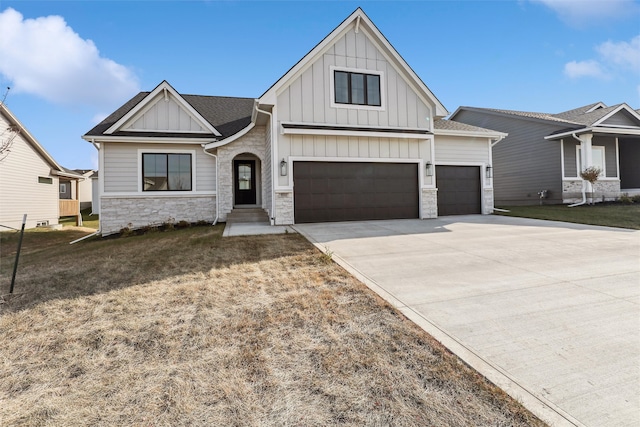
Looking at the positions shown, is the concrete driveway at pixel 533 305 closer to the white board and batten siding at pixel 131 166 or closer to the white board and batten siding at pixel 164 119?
the white board and batten siding at pixel 131 166

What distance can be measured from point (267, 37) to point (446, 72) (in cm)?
866

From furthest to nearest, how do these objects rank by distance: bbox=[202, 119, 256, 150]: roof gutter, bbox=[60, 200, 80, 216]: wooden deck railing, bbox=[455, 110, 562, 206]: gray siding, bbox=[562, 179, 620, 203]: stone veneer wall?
bbox=[60, 200, 80, 216]: wooden deck railing, bbox=[455, 110, 562, 206]: gray siding, bbox=[562, 179, 620, 203]: stone veneer wall, bbox=[202, 119, 256, 150]: roof gutter

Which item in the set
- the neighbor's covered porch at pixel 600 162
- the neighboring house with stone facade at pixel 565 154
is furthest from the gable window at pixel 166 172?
the neighbor's covered porch at pixel 600 162

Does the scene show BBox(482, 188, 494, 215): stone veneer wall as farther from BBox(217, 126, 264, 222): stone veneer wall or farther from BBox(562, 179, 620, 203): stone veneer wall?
BBox(217, 126, 264, 222): stone veneer wall

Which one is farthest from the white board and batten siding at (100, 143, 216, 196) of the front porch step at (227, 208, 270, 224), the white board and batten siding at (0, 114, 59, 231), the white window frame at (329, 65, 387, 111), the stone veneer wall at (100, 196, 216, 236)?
the white board and batten siding at (0, 114, 59, 231)

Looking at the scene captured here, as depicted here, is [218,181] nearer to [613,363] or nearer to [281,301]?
[281,301]

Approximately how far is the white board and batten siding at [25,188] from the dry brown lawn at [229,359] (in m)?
15.2

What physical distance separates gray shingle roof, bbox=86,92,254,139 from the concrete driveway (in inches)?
348

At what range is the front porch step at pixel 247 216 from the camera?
1276 cm

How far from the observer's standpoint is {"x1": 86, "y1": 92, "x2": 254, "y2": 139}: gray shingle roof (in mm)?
13012

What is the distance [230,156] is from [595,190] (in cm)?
1960

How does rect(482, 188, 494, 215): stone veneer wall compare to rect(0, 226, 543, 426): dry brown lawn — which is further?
rect(482, 188, 494, 215): stone veneer wall

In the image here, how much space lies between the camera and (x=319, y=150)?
1132 centimetres

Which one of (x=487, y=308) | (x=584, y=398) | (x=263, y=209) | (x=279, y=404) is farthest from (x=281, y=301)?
(x=263, y=209)
